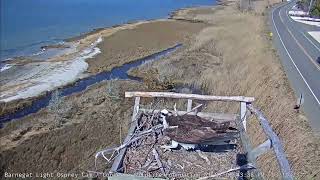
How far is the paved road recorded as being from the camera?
21909mm

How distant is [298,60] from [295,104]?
1402cm

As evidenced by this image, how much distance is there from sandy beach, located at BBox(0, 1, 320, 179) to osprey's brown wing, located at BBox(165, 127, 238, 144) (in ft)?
13.4

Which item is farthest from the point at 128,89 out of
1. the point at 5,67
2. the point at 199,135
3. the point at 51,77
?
the point at 199,135

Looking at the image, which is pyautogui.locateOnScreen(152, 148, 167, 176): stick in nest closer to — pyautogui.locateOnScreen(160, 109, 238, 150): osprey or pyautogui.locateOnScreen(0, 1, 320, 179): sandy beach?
pyautogui.locateOnScreen(160, 109, 238, 150): osprey

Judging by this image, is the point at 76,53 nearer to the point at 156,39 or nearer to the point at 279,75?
the point at 156,39

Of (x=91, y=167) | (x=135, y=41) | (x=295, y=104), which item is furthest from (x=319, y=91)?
(x=135, y=41)

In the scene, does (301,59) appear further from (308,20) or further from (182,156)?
(308,20)

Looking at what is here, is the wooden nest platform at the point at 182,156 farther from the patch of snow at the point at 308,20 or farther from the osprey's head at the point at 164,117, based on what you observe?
the patch of snow at the point at 308,20

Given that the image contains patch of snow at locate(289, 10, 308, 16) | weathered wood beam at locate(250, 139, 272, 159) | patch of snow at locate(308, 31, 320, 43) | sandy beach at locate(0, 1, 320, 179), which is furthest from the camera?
patch of snow at locate(289, 10, 308, 16)

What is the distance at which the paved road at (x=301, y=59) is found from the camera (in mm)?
21909

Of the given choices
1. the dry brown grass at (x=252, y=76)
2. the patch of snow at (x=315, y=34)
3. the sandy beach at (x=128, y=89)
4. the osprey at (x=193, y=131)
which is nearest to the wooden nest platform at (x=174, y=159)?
the osprey at (x=193, y=131)

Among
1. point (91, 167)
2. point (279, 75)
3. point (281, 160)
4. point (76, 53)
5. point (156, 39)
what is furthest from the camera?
point (156, 39)

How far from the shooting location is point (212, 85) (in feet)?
98.0

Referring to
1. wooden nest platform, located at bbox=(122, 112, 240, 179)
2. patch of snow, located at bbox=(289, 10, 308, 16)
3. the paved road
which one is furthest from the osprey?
patch of snow, located at bbox=(289, 10, 308, 16)
